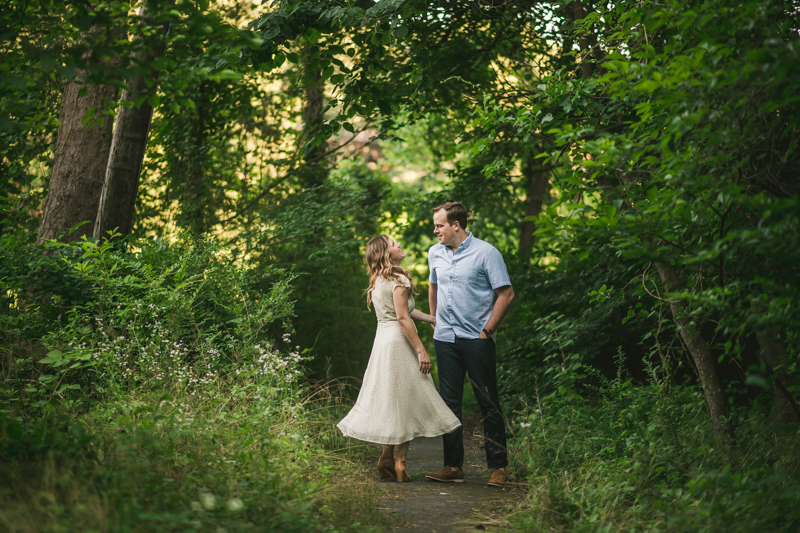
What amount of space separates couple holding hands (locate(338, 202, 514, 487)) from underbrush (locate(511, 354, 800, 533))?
1.87 feet

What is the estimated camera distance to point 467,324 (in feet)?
16.8

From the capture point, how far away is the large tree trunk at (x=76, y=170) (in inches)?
294

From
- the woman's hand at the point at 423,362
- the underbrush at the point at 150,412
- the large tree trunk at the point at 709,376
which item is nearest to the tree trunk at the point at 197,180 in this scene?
the underbrush at the point at 150,412

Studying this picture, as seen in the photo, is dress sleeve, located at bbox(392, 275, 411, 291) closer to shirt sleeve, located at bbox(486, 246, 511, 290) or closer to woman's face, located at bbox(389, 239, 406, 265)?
woman's face, located at bbox(389, 239, 406, 265)

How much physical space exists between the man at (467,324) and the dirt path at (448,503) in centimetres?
18

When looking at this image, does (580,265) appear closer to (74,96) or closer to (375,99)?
(375,99)

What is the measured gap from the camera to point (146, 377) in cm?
513

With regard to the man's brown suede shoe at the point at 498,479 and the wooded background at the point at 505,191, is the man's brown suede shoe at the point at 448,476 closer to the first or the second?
the man's brown suede shoe at the point at 498,479

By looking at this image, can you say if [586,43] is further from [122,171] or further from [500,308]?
[122,171]

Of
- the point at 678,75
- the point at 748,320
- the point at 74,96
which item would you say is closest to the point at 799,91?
the point at 678,75

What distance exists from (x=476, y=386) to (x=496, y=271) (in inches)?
37.1

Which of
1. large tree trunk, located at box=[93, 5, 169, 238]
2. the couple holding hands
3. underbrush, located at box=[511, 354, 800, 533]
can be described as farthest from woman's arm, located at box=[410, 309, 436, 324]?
large tree trunk, located at box=[93, 5, 169, 238]

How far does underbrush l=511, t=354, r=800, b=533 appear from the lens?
319 cm

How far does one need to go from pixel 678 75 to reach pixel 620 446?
2.72 meters
